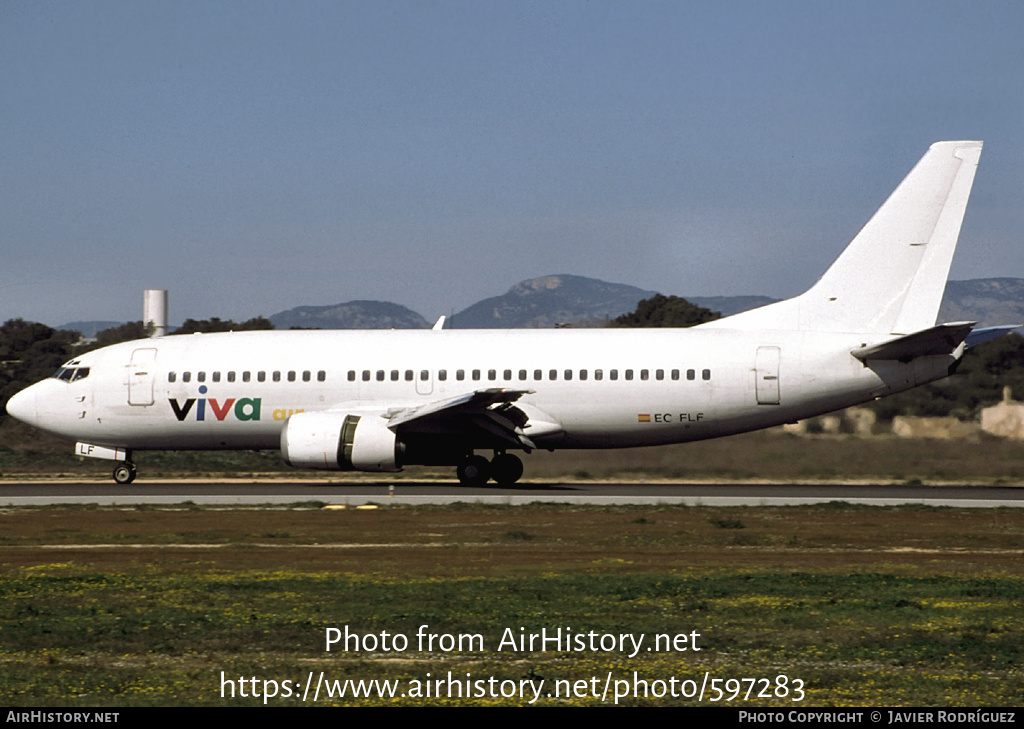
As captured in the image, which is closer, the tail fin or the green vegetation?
the tail fin

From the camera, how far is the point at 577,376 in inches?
1184

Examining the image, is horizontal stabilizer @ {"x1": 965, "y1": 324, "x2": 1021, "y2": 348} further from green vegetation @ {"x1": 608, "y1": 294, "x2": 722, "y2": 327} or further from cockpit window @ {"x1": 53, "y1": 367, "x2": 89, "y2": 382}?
green vegetation @ {"x1": 608, "y1": 294, "x2": 722, "y2": 327}

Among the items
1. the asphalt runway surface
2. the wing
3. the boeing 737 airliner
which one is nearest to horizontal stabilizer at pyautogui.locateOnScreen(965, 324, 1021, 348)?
the boeing 737 airliner

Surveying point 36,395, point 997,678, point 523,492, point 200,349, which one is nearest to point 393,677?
point 997,678

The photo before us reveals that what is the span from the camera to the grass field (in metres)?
9.84

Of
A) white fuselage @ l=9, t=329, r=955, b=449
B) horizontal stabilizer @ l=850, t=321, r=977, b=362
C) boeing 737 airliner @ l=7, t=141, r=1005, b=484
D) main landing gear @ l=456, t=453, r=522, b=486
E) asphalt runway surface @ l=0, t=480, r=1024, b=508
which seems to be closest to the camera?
asphalt runway surface @ l=0, t=480, r=1024, b=508

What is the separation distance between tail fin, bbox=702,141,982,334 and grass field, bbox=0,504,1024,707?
7.48 m

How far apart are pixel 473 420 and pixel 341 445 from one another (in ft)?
10.5

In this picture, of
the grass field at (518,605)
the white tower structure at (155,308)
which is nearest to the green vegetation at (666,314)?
the white tower structure at (155,308)

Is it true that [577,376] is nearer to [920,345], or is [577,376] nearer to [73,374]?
[920,345]

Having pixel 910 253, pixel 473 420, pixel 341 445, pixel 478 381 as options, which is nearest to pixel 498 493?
pixel 473 420

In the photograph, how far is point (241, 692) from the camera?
9.48 m

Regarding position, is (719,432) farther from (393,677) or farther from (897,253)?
(393,677)
